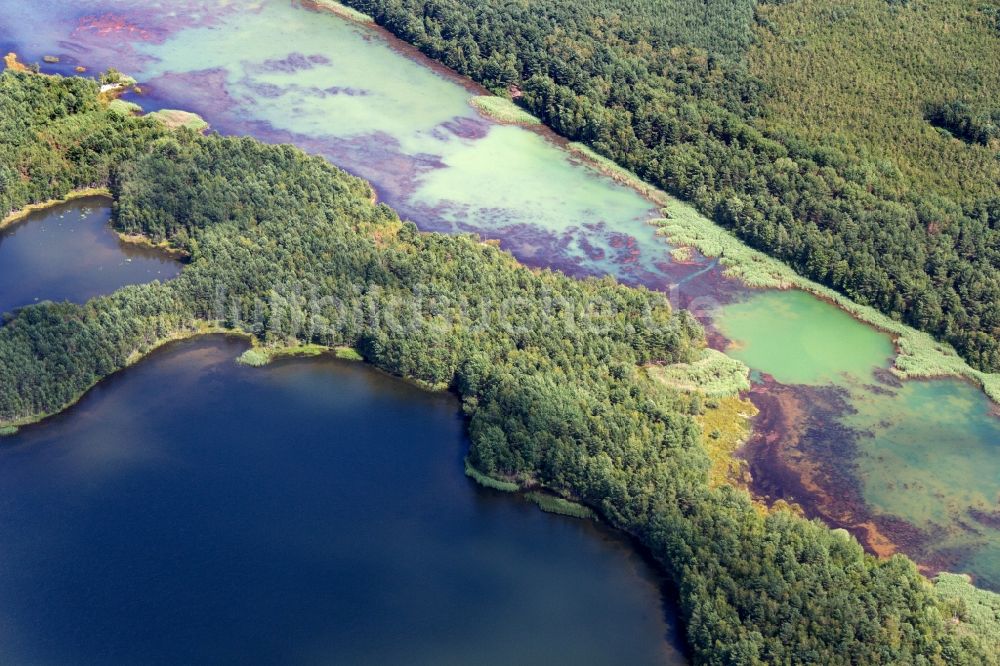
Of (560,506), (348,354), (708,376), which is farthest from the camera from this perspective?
(348,354)

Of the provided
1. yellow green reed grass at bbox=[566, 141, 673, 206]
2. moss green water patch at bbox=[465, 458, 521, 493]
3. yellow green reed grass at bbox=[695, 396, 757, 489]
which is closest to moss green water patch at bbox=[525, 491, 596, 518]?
moss green water patch at bbox=[465, 458, 521, 493]

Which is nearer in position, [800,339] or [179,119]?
[800,339]

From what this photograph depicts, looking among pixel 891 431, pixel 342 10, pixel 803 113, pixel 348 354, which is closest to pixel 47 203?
pixel 348 354

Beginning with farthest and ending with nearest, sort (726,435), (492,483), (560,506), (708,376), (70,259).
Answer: (70,259) < (708,376) < (726,435) < (492,483) < (560,506)

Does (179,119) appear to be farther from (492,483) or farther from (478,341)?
(492,483)

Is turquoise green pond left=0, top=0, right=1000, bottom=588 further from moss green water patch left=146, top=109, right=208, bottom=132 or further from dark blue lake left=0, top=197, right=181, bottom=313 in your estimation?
dark blue lake left=0, top=197, right=181, bottom=313

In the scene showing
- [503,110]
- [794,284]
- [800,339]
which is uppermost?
[503,110]

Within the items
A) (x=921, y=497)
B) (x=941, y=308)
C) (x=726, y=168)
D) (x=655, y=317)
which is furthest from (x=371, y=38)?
(x=921, y=497)
